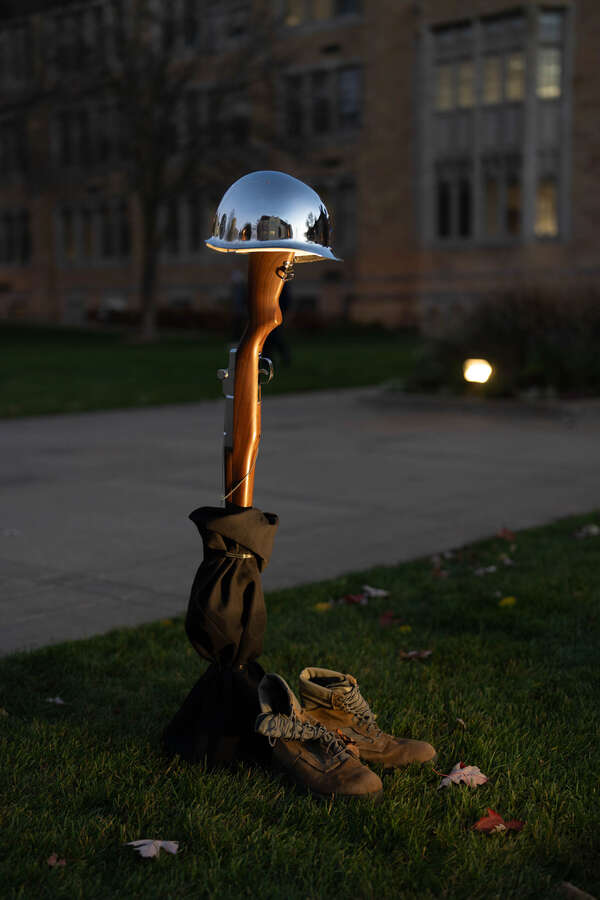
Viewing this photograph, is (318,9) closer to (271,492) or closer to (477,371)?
(271,492)

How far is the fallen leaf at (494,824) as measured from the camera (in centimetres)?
297

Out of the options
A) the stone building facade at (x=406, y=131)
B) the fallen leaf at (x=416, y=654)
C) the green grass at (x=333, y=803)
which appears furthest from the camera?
the stone building facade at (x=406, y=131)

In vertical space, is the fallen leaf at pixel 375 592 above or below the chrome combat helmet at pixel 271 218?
below

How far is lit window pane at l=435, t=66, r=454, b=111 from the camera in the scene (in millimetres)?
37031

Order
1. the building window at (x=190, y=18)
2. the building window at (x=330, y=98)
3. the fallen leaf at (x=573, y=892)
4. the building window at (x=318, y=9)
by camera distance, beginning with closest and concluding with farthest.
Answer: the fallen leaf at (x=573, y=892)
the building window at (x=190, y=18)
the building window at (x=318, y=9)
the building window at (x=330, y=98)

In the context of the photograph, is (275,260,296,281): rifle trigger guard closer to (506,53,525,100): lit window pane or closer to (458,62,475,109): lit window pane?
(506,53,525,100): lit window pane

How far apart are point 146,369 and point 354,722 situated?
17.8 metres

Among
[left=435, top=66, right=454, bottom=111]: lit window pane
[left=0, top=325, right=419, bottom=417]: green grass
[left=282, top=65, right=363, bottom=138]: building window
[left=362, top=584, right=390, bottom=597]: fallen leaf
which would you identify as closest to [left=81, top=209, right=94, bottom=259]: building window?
[left=282, top=65, right=363, bottom=138]: building window

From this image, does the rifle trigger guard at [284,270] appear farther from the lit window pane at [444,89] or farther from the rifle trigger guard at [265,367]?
the lit window pane at [444,89]

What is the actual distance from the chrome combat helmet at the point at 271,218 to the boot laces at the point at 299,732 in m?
1.39

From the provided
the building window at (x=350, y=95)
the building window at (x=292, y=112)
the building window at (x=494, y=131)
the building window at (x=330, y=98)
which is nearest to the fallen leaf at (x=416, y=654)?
the building window at (x=292, y=112)

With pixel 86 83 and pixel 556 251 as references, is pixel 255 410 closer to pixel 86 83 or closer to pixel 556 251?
pixel 86 83

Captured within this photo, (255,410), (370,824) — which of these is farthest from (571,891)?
(255,410)

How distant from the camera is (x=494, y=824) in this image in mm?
2986
